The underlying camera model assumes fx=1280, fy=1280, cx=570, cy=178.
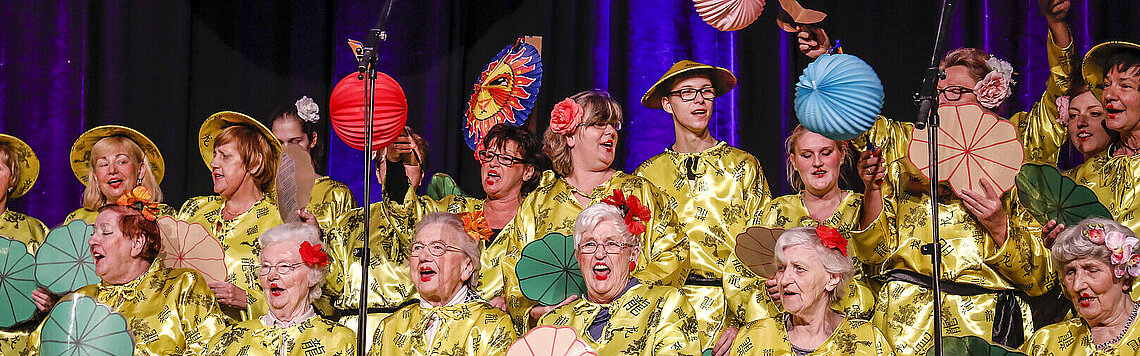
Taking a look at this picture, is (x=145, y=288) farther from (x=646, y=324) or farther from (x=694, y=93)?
Result: (x=694, y=93)

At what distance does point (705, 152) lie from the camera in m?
4.46

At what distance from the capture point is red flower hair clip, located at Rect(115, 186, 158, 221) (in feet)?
15.9

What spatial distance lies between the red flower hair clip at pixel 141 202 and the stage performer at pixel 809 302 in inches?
92.4

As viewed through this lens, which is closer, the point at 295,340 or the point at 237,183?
the point at 295,340

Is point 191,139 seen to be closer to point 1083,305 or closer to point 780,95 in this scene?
point 780,95

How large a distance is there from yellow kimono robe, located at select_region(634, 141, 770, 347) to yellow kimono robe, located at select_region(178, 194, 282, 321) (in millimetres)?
1491

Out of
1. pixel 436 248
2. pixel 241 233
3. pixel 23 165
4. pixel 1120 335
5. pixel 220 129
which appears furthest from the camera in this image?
pixel 23 165

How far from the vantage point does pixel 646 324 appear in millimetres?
3938

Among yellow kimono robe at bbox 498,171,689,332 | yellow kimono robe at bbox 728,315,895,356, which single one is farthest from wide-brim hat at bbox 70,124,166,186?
yellow kimono robe at bbox 728,315,895,356

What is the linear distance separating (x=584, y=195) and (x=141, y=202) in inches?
68.3

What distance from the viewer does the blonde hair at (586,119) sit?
461 cm

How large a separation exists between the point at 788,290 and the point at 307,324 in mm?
1574

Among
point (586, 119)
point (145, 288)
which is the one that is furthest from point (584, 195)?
point (145, 288)

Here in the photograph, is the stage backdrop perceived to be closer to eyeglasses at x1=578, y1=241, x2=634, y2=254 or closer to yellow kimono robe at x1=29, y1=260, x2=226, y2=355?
yellow kimono robe at x1=29, y1=260, x2=226, y2=355
